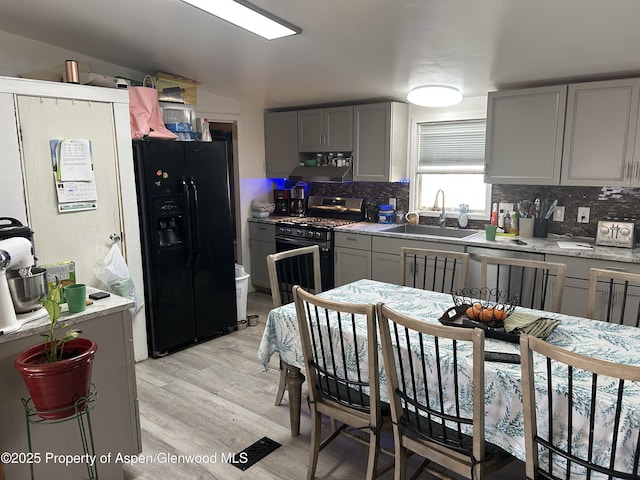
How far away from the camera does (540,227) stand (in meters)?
3.81

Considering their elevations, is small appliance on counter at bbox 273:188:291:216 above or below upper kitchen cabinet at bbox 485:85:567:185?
below

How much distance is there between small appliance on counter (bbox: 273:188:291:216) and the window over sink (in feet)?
5.03

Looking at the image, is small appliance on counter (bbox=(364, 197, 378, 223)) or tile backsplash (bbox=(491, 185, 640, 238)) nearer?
tile backsplash (bbox=(491, 185, 640, 238))

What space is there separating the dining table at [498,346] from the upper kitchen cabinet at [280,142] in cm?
261

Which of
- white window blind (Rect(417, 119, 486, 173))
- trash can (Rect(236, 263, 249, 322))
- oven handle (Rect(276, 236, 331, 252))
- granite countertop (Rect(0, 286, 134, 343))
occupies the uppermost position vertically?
white window blind (Rect(417, 119, 486, 173))

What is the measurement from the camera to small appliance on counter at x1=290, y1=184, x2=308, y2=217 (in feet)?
17.6

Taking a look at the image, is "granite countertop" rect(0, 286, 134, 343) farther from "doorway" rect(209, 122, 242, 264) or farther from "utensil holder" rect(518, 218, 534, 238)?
"utensil holder" rect(518, 218, 534, 238)

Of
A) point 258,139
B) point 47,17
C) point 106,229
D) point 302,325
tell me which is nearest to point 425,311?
point 302,325

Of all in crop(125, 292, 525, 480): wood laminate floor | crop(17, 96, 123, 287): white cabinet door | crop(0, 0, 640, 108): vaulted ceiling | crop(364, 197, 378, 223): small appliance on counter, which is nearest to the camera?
crop(125, 292, 525, 480): wood laminate floor

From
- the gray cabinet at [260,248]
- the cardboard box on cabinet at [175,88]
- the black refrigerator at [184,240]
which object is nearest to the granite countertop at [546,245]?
the gray cabinet at [260,248]

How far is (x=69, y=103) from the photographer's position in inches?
119

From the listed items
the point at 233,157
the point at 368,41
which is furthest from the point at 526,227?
the point at 233,157

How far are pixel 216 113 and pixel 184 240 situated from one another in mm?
1739

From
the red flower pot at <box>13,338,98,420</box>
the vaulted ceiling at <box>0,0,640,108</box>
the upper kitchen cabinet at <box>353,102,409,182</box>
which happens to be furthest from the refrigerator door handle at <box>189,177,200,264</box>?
the red flower pot at <box>13,338,98,420</box>
